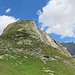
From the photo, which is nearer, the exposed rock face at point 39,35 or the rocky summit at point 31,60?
the rocky summit at point 31,60

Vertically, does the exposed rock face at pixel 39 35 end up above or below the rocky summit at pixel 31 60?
above

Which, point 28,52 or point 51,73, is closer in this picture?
point 51,73

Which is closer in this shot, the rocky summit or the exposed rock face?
the rocky summit

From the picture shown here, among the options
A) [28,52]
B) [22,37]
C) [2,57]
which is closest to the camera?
[2,57]

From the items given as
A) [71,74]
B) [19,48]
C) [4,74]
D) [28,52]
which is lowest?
[71,74]

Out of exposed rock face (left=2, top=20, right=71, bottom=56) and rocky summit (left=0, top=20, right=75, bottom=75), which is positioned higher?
exposed rock face (left=2, top=20, right=71, bottom=56)

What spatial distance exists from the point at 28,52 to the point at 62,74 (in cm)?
2653

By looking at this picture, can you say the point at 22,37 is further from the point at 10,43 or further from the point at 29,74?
the point at 29,74

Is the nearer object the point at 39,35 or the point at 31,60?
the point at 31,60

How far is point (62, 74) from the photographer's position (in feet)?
119

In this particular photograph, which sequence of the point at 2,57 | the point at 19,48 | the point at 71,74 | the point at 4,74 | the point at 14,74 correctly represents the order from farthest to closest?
the point at 19,48 → the point at 2,57 → the point at 71,74 → the point at 14,74 → the point at 4,74

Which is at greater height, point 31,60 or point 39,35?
point 39,35

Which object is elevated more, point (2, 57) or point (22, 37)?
point (22, 37)

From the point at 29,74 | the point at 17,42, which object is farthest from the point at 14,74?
the point at 17,42
